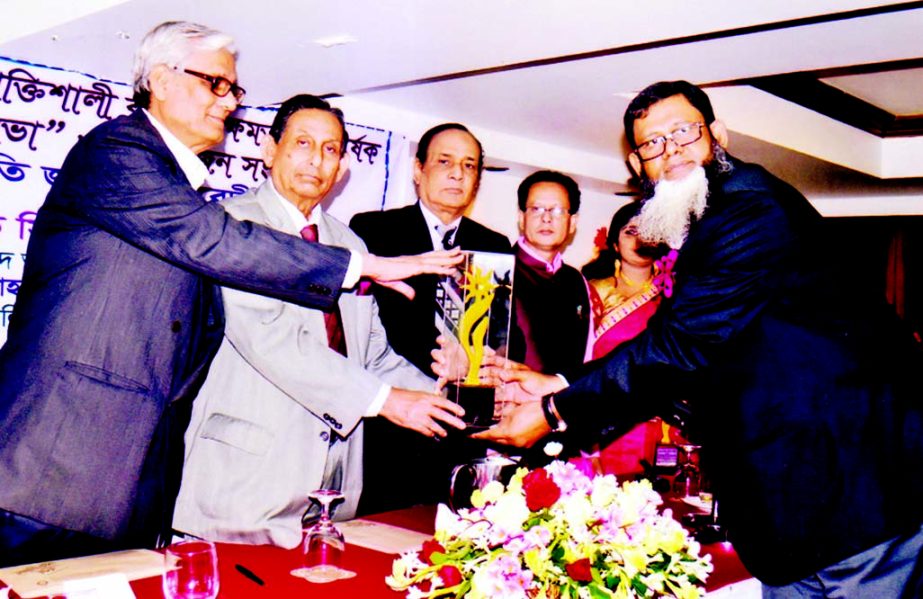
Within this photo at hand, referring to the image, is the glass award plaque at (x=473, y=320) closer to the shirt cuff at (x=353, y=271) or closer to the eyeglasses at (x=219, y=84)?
the shirt cuff at (x=353, y=271)

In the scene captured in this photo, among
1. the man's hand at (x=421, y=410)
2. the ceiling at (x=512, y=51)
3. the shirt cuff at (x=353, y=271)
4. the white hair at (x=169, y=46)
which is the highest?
the ceiling at (x=512, y=51)

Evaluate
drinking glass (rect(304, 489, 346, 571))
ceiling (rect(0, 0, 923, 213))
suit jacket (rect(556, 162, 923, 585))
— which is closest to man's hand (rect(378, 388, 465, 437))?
drinking glass (rect(304, 489, 346, 571))

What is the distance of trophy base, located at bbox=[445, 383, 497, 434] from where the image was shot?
214 centimetres

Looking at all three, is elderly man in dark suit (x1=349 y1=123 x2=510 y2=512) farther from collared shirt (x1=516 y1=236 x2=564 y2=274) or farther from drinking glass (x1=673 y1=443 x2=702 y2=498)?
drinking glass (x1=673 y1=443 x2=702 y2=498)

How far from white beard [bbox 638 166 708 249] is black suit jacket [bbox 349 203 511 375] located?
0.79m

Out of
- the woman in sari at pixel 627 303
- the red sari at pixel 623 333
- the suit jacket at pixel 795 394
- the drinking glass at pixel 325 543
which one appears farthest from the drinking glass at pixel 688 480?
the drinking glass at pixel 325 543

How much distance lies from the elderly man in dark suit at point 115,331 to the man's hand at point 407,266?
106 mm

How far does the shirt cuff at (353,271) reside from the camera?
2035 millimetres

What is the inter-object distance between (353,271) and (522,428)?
2.22 ft

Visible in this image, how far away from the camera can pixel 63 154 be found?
124 inches

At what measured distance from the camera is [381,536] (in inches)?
74.7

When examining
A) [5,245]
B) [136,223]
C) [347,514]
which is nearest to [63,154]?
[5,245]

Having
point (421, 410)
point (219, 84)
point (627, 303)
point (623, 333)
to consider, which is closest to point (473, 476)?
point (421, 410)

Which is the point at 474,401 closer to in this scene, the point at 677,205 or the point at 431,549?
the point at 677,205
